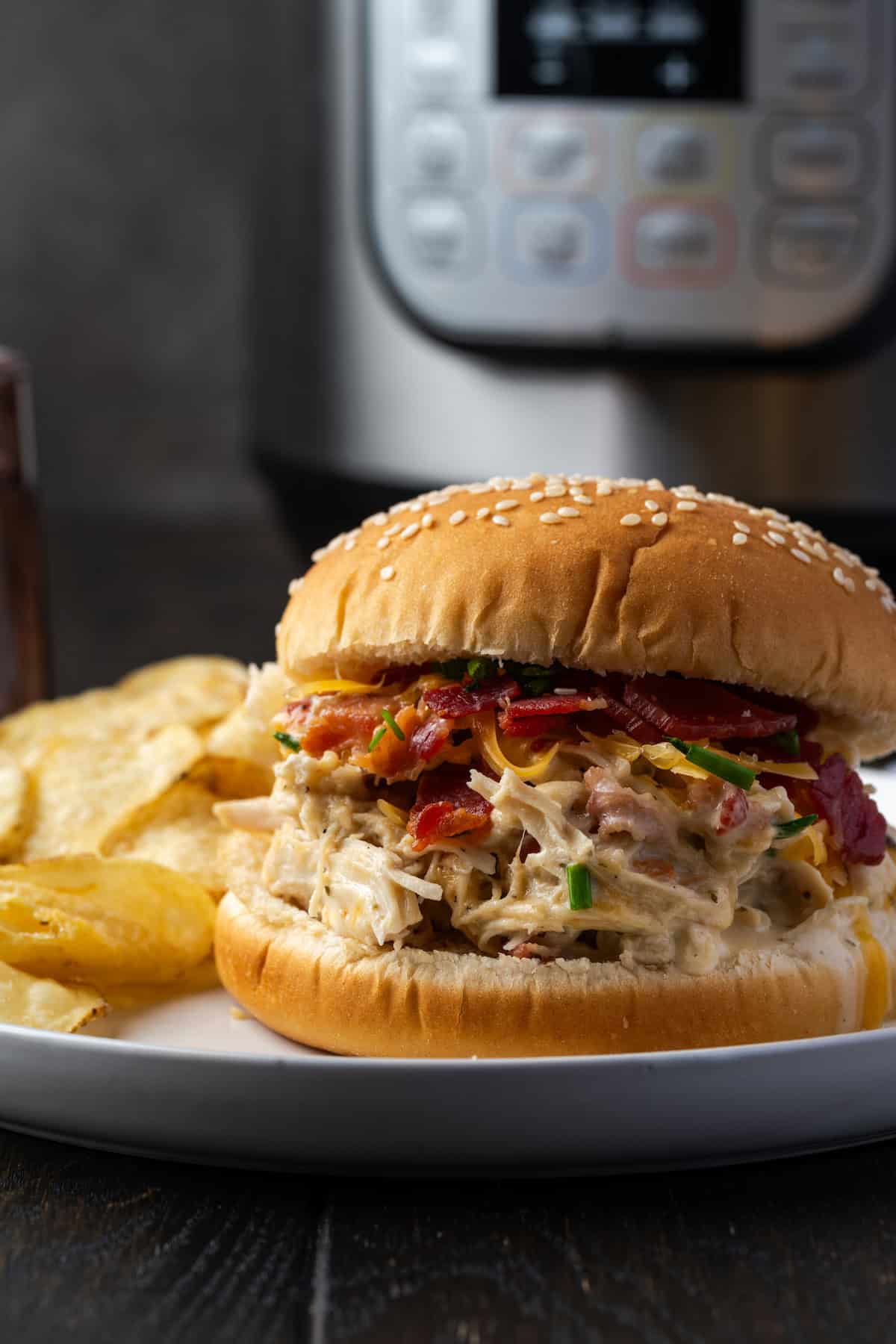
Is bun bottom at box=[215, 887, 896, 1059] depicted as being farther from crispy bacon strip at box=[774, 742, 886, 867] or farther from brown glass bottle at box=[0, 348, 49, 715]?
brown glass bottle at box=[0, 348, 49, 715]

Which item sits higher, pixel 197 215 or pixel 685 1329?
pixel 197 215

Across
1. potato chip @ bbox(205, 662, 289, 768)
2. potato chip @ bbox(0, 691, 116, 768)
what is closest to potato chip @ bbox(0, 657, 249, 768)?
potato chip @ bbox(0, 691, 116, 768)

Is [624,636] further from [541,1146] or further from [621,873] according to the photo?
[541,1146]

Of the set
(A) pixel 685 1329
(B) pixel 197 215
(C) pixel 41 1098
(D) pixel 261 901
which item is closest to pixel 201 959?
(D) pixel 261 901

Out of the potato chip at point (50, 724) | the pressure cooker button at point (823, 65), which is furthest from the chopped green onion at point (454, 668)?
the pressure cooker button at point (823, 65)

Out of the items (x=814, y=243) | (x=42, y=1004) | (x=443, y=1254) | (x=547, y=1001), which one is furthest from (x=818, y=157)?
(x=443, y=1254)
